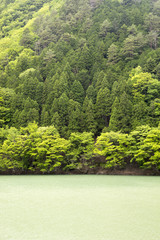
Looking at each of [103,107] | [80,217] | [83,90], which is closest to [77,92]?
[83,90]

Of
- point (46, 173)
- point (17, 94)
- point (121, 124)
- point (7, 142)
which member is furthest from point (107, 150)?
point (17, 94)

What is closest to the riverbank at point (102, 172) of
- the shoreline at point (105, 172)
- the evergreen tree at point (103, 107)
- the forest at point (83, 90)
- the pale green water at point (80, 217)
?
the shoreline at point (105, 172)

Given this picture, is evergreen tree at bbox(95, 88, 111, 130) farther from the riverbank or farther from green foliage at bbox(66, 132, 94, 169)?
the riverbank

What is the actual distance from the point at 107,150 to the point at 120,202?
16.5m

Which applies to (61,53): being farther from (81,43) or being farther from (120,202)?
(120,202)

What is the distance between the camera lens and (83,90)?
138 feet

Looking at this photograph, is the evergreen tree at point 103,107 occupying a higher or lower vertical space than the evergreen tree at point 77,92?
lower

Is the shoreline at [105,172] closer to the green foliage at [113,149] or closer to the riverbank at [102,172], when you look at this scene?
the riverbank at [102,172]

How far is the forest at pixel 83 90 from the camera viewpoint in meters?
29.1

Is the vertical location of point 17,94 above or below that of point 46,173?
above

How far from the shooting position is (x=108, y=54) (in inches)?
1897

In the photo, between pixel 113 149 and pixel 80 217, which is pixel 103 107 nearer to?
pixel 113 149

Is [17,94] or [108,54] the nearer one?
[17,94]

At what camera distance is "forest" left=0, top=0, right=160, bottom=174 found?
2908 centimetres
